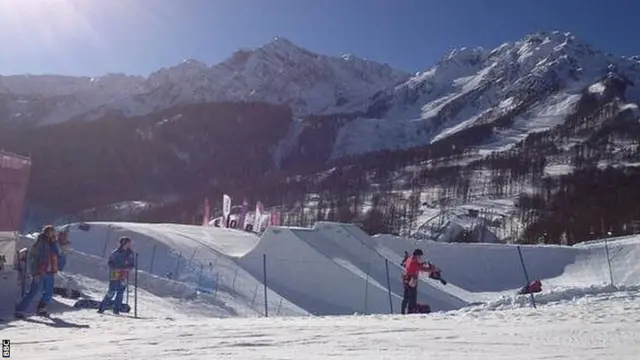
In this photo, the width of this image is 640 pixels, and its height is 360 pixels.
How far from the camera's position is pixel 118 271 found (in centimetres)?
Result: 1387

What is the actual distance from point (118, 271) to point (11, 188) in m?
4.83

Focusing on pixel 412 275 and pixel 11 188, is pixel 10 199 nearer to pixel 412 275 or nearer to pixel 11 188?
pixel 11 188

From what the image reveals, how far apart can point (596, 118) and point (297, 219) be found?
112m

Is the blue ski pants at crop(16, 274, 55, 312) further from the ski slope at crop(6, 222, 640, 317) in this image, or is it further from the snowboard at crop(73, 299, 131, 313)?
the ski slope at crop(6, 222, 640, 317)

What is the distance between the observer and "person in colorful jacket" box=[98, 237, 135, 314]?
1383 centimetres

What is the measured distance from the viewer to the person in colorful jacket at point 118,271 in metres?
13.8

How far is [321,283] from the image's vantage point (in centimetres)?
3030

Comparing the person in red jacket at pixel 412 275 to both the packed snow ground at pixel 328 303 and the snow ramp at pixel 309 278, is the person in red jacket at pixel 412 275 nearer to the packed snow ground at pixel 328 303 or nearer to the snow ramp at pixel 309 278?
the packed snow ground at pixel 328 303

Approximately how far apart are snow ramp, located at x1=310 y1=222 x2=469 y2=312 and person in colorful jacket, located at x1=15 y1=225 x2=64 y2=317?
19.3m

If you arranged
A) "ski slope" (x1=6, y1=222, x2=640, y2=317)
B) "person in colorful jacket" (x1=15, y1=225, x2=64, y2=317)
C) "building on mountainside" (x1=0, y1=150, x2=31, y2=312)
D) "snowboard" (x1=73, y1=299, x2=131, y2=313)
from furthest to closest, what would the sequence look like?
"ski slope" (x1=6, y1=222, x2=640, y2=317) < "building on mountainside" (x1=0, y1=150, x2=31, y2=312) < "snowboard" (x1=73, y1=299, x2=131, y2=313) < "person in colorful jacket" (x1=15, y1=225, x2=64, y2=317)

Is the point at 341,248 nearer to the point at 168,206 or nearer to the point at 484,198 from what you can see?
the point at 484,198

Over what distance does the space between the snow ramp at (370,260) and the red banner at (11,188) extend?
1717 cm

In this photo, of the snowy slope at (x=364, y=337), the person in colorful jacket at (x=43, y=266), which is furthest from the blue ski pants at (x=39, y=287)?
the snowy slope at (x=364, y=337)

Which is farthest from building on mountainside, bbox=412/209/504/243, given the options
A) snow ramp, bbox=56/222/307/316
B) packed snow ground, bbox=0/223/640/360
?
snow ramp, bbox=56/222/307/316
